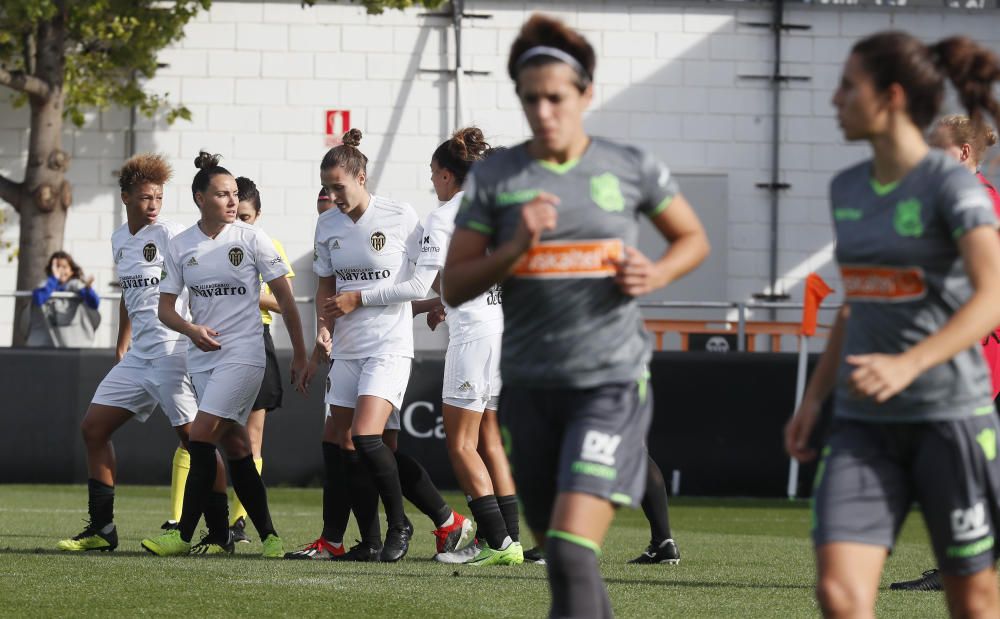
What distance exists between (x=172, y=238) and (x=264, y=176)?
39.4 ft

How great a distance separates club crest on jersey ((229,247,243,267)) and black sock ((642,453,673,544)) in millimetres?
2309

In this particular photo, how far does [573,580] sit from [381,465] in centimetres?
418

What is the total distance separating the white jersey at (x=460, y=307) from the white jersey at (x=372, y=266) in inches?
6.4

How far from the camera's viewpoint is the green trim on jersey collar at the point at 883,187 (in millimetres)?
4129

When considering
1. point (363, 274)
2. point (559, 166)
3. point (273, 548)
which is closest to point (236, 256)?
point (363, 274)

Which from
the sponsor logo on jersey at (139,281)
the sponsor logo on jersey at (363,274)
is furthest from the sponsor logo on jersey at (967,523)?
the sponsor logo on jersey at (139,281)

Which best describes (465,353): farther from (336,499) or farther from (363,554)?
(363,554)

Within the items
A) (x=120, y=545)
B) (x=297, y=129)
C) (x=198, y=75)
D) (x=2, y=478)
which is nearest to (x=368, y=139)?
(x=297, y=129)

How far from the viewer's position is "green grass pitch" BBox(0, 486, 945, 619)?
648 centimetres

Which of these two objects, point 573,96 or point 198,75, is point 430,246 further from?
point 198,75

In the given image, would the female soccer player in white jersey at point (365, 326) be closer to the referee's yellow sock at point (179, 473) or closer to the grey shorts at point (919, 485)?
the referee's yellow sock at point (179, 473)

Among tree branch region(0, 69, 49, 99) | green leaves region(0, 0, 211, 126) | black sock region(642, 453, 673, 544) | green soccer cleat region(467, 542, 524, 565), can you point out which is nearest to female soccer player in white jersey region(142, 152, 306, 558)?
green soccer cleat region(467, 542, 524, 565)

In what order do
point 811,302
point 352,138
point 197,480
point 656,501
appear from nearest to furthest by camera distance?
point 656,501, point 197,480, point 352,138, point 811,302

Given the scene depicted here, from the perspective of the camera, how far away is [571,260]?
4383 millimetres
